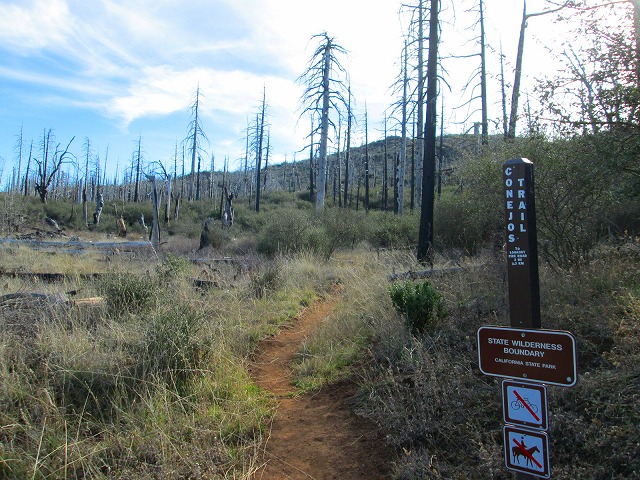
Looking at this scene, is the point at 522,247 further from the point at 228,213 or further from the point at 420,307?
the point at 228,213

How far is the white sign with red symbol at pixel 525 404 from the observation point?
93.2 inches

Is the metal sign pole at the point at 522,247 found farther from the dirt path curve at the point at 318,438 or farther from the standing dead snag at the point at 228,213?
the standing dead snag at the point at 228,213

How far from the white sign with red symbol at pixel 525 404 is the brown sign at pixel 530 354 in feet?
0.21

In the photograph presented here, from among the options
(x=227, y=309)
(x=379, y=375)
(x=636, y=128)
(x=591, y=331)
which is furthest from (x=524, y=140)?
(x=227, y=309)

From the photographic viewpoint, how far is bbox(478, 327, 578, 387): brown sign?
223 cm

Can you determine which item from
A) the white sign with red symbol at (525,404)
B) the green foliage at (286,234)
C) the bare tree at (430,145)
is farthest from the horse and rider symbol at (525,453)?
the green foliage at (286,234)

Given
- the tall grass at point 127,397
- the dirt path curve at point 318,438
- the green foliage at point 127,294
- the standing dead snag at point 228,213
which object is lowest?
the dirt path curve at point 318,438

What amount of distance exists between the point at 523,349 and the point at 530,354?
0.04 metres

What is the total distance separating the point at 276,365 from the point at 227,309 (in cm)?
161

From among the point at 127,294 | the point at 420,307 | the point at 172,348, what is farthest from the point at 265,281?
the point at 172,348

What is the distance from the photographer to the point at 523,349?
2.41 metres

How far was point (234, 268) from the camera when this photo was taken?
12500mm

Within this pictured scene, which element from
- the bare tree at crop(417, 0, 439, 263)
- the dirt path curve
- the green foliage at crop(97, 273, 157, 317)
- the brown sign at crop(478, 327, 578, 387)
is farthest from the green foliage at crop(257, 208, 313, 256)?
the brown sign at crop(478, 327, 578, 387)

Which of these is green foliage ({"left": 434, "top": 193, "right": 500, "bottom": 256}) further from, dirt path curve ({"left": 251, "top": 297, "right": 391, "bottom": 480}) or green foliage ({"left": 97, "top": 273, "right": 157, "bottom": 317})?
green foliage ({"left": 97, "top": 273, "right": 157, "bottom": 317})
